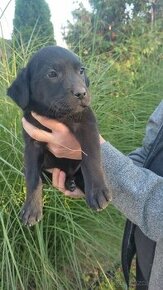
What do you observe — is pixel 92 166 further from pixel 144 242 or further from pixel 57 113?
pixel 144 242

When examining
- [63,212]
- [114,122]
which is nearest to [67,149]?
[63,212]

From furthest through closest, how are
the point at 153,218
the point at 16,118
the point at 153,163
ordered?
1. the point at 16,118
2. the point at 153,163
3. the point at 153,218

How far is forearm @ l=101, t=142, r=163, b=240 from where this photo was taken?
1.60 meters

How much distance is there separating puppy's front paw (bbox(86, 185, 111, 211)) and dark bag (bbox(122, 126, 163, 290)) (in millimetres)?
308

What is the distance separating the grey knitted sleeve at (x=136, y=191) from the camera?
5.24 ft

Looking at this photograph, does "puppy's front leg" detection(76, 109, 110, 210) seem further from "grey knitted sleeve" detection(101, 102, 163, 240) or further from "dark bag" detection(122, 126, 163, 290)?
"dark bag" detection(122, 126, 163, 290)

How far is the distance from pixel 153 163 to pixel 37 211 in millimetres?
472

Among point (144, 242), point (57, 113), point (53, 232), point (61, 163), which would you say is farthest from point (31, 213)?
point (53, 232)

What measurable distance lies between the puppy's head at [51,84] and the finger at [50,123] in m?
0.02

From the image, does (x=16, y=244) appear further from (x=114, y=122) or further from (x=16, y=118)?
(x=114, y=122)

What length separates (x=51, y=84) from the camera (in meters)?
1.61

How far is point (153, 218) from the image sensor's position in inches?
62.8

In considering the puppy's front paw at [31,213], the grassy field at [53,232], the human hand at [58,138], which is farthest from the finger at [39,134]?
the grassy field at [53,232]

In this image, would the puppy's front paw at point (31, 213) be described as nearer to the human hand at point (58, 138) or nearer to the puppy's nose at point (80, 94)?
the human hand at point (58, 138)
